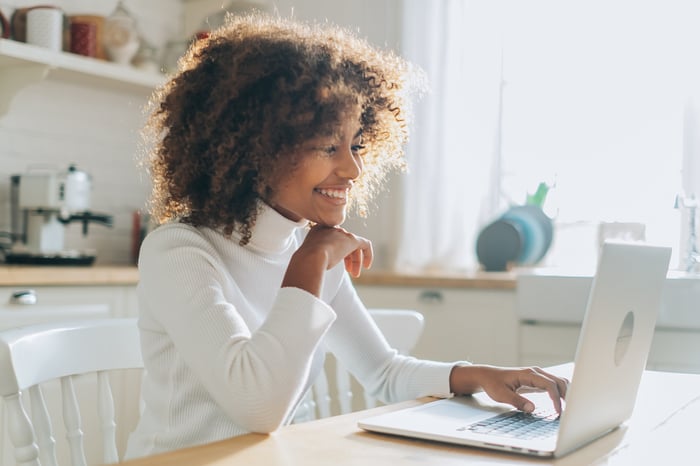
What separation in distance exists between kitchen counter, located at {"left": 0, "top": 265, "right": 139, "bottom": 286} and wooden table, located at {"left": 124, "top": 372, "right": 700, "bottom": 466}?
1.60m

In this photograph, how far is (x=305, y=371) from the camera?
105 centimetres

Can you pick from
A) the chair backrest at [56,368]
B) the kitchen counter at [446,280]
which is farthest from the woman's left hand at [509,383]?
the kitchen counter at [446,280]

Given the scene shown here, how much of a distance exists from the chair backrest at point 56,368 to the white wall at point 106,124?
6.41ft

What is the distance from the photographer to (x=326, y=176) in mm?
1229

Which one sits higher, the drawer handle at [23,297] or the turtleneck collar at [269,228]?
the turtleneck collar at [269,228]

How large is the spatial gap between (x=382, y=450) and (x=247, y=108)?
0.61 m

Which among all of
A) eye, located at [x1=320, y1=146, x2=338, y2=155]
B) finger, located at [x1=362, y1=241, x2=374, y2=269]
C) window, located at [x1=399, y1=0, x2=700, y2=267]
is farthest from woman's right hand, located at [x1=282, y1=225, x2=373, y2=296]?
window, located at [x1=399, y1=0, x2=700, y2=267]

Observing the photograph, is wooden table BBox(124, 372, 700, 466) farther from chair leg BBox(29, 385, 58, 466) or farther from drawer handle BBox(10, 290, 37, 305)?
drawer handle BBox(10, 290, 37, 305)

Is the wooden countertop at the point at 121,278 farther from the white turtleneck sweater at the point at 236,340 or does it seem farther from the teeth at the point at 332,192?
the teeth at the point at 332,192

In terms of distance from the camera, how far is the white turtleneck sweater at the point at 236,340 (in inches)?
40.2

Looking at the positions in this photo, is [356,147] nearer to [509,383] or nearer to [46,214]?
[509,383]

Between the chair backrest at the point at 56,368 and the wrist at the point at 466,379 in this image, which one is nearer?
the chair backrest at the point at 56,368

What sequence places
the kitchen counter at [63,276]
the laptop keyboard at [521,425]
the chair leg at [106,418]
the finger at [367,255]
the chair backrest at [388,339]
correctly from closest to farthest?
the laptop keyboard at [521,425]
the chair leg at [106,418]
the finger at [367,255]
the chair backrest at [388,339]
the kitchen counter at [63,276]

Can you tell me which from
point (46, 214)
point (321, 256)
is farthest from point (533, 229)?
point (321, 256)
